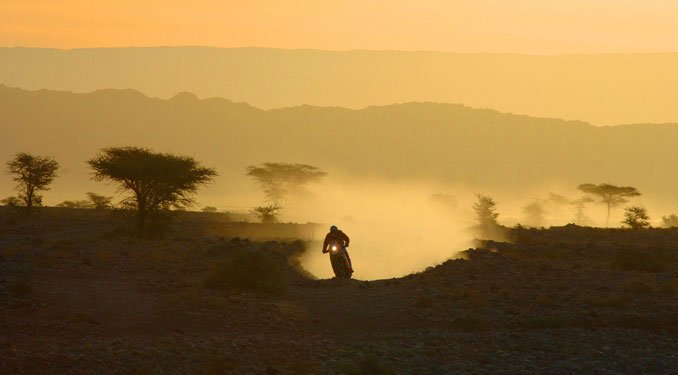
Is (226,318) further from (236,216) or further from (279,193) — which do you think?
(279,193)

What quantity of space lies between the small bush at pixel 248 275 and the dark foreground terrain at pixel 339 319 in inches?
6.3

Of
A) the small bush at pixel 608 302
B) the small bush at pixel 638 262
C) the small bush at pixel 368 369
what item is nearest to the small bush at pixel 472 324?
the small bush at pixel 608 302

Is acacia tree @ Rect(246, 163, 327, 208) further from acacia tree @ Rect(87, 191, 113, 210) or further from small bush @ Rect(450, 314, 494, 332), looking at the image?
small bush @ Rect(450, 314, 494, 332)

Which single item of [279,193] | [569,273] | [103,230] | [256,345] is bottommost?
[256,345]

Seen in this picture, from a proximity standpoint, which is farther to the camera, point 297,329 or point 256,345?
point 297,329

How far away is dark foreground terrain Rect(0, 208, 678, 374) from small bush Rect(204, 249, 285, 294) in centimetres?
16

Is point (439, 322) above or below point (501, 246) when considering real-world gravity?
below

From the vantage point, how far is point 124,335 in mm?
18859

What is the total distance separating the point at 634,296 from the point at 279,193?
8625 centimetres

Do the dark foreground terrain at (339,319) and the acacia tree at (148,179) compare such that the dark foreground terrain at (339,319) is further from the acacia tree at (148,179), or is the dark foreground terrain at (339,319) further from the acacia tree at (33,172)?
the acacia tree at (33,172)

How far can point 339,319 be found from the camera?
22.3 meters

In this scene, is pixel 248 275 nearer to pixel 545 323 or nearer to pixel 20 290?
pixel 20 290

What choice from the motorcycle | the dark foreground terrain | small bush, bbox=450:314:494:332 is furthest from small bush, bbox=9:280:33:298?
the motorcycle

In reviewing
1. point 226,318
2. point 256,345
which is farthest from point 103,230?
point 256,345
